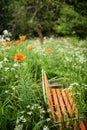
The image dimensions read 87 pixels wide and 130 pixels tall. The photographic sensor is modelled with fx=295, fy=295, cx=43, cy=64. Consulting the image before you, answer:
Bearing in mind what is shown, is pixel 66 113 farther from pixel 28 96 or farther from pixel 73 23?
pixel 73 23

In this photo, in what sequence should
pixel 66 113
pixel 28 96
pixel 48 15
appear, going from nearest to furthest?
pixel 66 113 < pixel 28 96 < pixel 48 15

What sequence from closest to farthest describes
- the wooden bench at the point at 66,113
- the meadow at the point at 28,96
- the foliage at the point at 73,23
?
1. the wooden bench at the point at 66,113
2. the meadow at the point at 28,96
3. the foliage at the point at 73,23

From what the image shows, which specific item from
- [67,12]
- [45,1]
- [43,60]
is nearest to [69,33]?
[67,12]

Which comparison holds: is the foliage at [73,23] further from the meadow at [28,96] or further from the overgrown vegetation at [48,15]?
the meadow at [28,96]

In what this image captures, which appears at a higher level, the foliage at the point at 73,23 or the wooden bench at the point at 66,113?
the wooden bench at the point at 66,113

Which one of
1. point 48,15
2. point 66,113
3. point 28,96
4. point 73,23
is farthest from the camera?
point 48,15

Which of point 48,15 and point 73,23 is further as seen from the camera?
point 48,15

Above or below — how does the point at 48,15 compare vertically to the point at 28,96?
below

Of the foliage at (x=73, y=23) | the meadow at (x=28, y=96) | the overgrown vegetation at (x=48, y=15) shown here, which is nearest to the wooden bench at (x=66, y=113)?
the meadow at (x=28, y=96)

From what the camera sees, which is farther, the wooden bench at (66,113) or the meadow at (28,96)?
the meadow at (28,96)

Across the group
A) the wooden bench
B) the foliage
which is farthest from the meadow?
Answer: the foliage

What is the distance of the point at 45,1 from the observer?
994 cm

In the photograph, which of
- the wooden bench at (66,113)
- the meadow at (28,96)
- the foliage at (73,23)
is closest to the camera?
the wooden bench at (66,113)

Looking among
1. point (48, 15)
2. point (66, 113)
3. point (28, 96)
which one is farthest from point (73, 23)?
point (66, 113)
